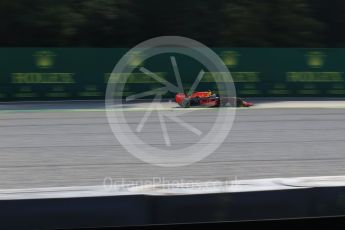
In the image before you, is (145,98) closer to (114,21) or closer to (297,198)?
(114,21)

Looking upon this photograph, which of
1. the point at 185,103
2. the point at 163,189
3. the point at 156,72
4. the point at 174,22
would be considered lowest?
the point at 163,189

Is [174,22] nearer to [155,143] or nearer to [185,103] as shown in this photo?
[185,103]

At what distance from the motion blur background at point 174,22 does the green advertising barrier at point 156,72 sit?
230 inches

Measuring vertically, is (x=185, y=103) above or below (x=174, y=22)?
below

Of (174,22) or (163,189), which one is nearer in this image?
(163,189)

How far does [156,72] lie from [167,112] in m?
5.84

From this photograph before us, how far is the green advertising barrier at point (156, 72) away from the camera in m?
23.5

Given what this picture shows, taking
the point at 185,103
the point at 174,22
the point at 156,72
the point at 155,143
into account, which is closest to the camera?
the point at 155,143

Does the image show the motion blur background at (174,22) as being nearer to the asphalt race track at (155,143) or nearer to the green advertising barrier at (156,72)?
the green advertising barrier at (156,72)

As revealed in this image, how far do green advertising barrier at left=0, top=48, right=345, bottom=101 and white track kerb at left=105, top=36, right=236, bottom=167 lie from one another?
0.23 m

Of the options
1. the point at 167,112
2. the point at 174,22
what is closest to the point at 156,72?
the point at 167,112

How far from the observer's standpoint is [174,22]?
32.0 m

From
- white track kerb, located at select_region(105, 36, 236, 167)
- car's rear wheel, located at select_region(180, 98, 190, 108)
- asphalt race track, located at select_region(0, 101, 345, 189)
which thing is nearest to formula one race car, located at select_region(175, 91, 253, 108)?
car's rear wheel, located at select_region(180, 98, 190, 108)

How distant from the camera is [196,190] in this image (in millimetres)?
5230
